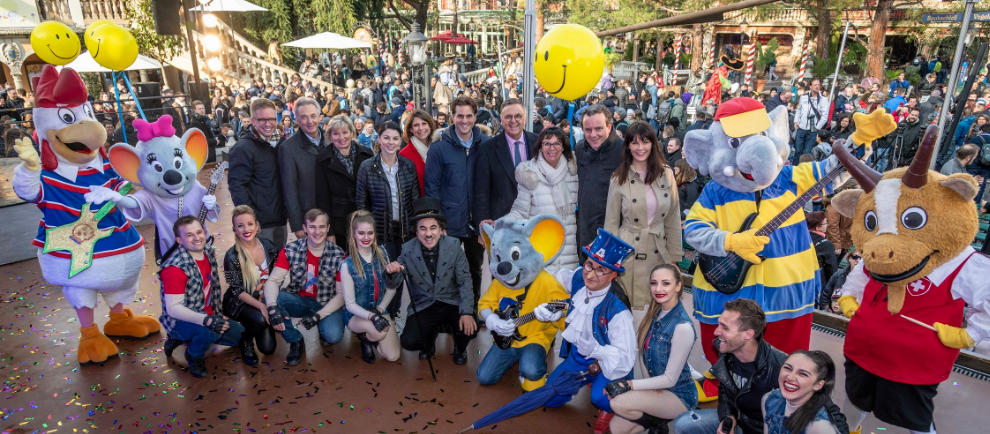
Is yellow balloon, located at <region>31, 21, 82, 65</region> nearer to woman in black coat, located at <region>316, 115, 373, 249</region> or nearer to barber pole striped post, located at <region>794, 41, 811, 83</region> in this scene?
woman in black coat, located at <region>316, 115, 373, 249</region>

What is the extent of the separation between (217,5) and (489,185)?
36.5 feet

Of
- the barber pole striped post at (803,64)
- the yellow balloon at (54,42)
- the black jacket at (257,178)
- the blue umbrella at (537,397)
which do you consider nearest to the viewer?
the blue umbrella at (537,397)

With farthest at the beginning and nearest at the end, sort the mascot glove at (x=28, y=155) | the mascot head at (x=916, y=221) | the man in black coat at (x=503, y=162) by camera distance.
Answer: the man in black coat at (x=503, y=162) → the mascot glove at (x=28, y=155) → the mascot head at (x=916, y=221)

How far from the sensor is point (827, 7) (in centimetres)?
1869

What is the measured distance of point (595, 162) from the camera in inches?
162

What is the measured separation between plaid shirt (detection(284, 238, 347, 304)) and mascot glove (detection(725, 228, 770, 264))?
2.55 meters

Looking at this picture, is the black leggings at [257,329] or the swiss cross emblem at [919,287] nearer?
the swiss cross emblem at [919,287]

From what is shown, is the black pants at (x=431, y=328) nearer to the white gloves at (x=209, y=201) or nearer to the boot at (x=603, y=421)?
the boot at (x=603, y=421)

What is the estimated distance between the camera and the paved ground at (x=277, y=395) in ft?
11.4

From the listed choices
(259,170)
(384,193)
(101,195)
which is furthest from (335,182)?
(101,195)

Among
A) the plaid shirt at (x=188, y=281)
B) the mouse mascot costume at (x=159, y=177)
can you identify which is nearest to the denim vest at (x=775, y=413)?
the plaid shirt at (x=188, y=281)

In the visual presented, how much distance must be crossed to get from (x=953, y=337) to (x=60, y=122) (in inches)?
203

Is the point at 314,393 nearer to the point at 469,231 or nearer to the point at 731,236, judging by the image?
the point at 469,231

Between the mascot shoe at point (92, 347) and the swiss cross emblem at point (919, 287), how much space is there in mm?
4804
